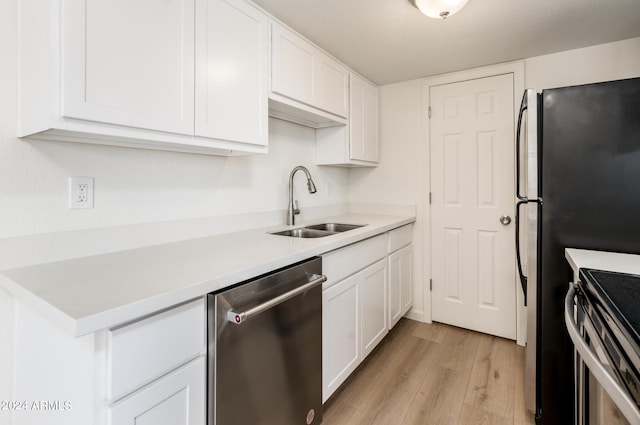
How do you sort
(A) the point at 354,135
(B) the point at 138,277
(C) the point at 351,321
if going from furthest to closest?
(A) the point at 354,135
(C) the point at 351,321
(B) the point at 138,277

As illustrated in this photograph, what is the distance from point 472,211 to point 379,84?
1.36 meters

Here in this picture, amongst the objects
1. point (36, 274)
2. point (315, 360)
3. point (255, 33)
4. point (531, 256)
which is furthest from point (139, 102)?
point (531, 256)

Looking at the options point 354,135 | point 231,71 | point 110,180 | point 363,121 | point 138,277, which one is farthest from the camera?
point 363,121

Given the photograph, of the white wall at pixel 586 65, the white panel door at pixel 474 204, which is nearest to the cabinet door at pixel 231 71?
the white panel door at pixel 474 204

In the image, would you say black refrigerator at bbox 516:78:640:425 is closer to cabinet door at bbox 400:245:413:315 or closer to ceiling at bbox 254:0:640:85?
ceiling at bbox 254:0:640:85

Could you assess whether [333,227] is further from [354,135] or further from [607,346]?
[607,346]

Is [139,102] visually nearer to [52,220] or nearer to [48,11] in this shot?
[48,11]

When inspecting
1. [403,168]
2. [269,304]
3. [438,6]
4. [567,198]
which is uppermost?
[438,6]

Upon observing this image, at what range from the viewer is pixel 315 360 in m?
1.41

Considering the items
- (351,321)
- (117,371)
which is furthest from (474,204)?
(117,371)

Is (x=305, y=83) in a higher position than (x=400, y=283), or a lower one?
higher

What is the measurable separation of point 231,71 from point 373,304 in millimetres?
1547

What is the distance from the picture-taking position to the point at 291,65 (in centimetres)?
175

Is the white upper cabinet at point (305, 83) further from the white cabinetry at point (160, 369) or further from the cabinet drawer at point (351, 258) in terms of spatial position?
the white cabinetry at point (160, 369)
